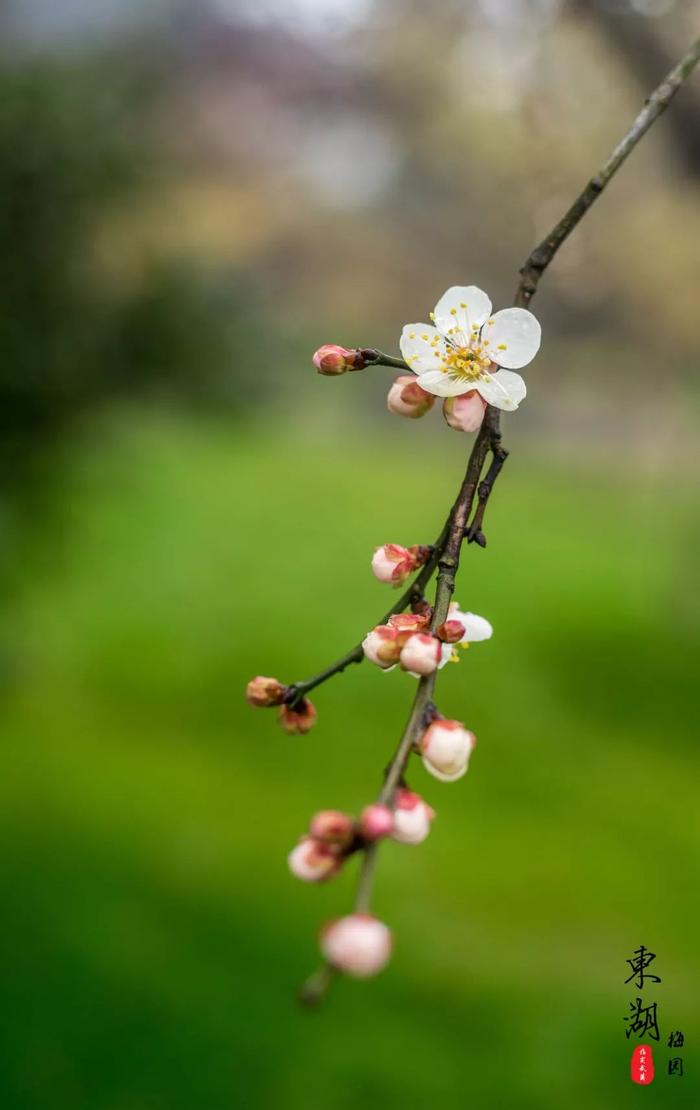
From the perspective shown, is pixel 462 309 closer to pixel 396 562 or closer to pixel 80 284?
pixel 396 562

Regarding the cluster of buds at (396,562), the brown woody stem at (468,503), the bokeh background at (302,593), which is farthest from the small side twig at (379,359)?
the bokeh background at (302,593)

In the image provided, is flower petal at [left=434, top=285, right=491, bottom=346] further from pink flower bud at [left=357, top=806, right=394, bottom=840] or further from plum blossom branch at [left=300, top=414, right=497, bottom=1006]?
pink flower bud at [left=357, top=806, right=394, bottom=840]

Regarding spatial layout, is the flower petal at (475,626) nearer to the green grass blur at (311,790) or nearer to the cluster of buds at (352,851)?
the cluster of buds at (352,851)

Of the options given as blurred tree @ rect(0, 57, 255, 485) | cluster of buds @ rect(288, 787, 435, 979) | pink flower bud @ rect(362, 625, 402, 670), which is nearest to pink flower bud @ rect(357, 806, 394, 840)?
cluster of buds @ rect(288, 787, 435, 979)

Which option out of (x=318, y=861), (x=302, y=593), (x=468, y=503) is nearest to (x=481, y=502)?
(x=468, y=503)

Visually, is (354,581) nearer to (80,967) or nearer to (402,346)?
(80,967)

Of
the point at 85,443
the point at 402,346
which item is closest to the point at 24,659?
the point at 85,443

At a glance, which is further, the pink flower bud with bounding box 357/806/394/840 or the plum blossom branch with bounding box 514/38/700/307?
the plum blossom branch with bounding box 514/38/700/307
